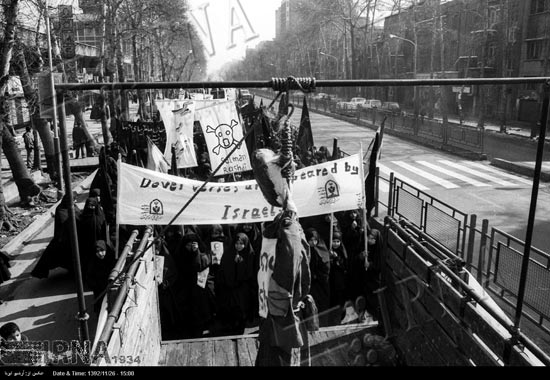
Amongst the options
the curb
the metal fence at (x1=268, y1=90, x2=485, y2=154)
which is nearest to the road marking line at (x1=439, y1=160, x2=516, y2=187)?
the curb

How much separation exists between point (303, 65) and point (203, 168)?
7899 cm

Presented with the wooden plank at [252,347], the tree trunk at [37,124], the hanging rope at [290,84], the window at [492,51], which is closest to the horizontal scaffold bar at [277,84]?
the hanging rope at [290,84]

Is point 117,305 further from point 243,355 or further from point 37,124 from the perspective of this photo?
point 37,124

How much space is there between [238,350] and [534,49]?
38.6 m

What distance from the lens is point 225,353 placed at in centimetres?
565

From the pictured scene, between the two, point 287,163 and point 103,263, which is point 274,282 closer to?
point 287,163

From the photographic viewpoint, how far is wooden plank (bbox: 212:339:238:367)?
5.47 m

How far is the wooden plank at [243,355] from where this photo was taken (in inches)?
214

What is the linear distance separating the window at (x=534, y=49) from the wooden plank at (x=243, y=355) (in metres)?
37.5

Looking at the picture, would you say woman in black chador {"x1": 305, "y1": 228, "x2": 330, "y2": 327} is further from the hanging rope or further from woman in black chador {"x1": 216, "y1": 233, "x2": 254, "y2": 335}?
the hanging rope

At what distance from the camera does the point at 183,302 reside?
6.67 metres

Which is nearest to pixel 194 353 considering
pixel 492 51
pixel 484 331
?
pixel 484 331

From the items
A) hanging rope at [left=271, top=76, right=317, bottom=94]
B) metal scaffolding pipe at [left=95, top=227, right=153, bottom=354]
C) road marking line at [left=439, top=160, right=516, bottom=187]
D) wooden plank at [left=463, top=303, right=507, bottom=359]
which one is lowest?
road marking line at [left=439, top=160, right=516, bottom=187]

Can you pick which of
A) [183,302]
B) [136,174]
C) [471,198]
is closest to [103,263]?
[183,302]
